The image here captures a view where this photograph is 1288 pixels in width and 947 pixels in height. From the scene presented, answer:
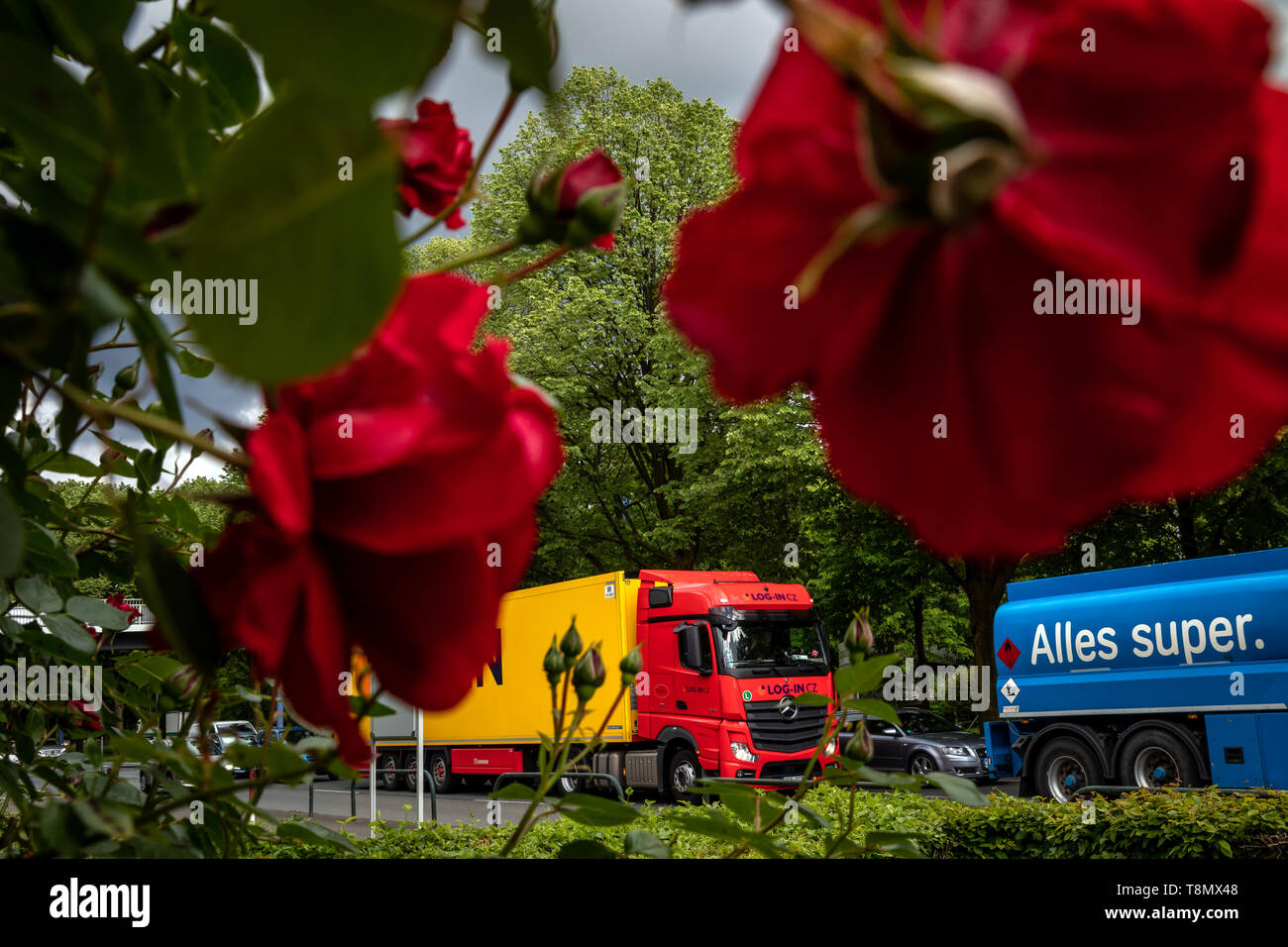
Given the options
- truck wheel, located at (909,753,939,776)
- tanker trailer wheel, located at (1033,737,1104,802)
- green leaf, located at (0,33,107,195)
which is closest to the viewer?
green leaf, located at (0,33,107,195)

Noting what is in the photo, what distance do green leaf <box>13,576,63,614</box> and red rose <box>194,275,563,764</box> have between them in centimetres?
72

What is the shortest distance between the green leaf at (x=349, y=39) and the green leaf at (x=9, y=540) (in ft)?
0.59

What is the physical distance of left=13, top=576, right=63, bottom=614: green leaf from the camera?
83cm

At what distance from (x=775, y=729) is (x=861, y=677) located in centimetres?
905

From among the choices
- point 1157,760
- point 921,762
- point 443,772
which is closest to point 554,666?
point 1157,760

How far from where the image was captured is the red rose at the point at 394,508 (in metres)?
0.21

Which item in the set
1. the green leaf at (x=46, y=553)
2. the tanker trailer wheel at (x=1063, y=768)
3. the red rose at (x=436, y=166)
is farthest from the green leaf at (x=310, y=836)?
the tanker trailer wheel at (x=1063, y=768)

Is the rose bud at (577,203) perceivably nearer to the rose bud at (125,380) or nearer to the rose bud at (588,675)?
the rose bud at (588,675)

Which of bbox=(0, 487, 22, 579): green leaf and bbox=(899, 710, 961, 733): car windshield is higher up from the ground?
bbox=(0, 487, 22, 579): green leaf

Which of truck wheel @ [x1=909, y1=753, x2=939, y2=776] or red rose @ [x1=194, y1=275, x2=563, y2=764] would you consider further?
truck wheel @ [x1=909, y1=753, x2=939, y2=776]

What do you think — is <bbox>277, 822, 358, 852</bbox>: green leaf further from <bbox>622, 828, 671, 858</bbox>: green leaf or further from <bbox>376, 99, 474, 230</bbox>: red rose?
<bbox>376, 99, 474, 230</bbox>: red rose

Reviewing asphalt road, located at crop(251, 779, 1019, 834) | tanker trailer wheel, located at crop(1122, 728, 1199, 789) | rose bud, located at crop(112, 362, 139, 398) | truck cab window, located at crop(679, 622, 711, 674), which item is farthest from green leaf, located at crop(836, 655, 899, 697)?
truck cab window, located at crop(679, 622, 711, 674)

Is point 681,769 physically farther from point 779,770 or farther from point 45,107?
point 45,107
